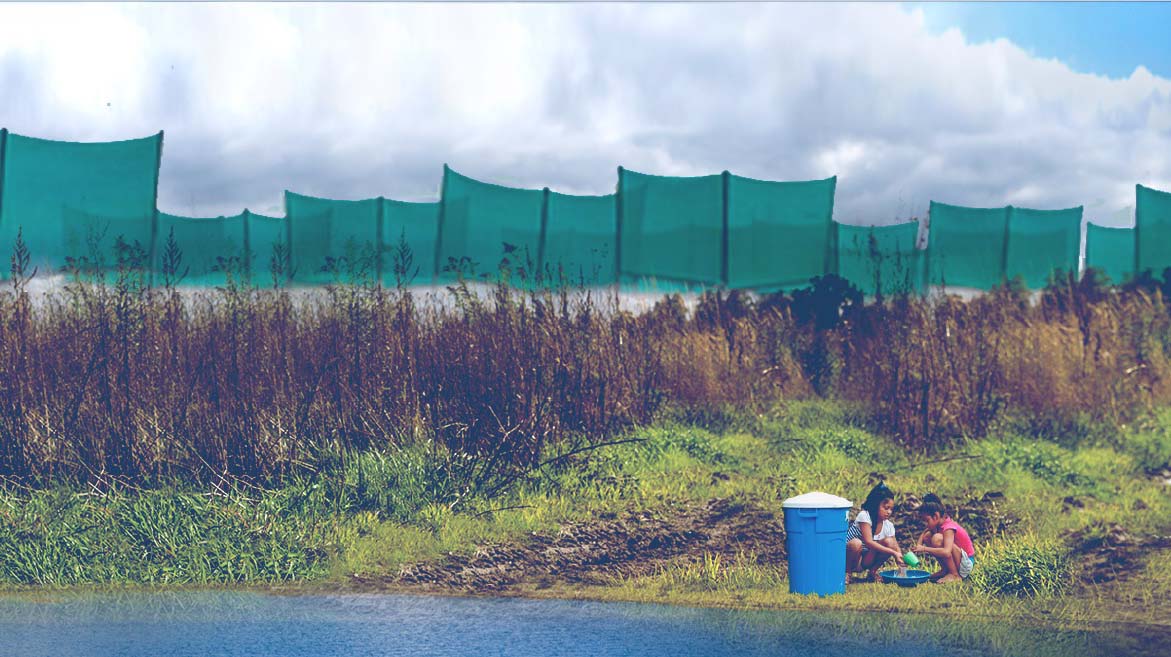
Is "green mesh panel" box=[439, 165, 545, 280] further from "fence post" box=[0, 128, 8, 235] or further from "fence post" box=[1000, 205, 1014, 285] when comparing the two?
"fence post" box=[1000, 205, 1014, 285]

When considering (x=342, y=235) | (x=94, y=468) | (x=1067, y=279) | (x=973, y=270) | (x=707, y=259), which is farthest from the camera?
(x=973, y=270)

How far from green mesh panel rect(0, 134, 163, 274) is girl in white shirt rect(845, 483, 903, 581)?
1335 centimetres

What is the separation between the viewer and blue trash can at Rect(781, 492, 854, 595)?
25.2 feet

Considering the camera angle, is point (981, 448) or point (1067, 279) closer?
point (981, 448)

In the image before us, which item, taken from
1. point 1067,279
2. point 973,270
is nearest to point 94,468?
point 1067,279

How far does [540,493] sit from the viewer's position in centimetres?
998

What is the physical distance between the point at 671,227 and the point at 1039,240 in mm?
9752

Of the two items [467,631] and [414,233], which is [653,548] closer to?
[467,631]

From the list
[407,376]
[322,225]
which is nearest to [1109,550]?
[407,376]

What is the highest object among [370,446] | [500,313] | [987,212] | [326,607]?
[987,212]

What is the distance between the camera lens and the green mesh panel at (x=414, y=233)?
21188mm

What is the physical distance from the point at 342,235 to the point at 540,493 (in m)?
13.7

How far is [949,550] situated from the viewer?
26.6 feet

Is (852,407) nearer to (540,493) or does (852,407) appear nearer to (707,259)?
(540,493)
